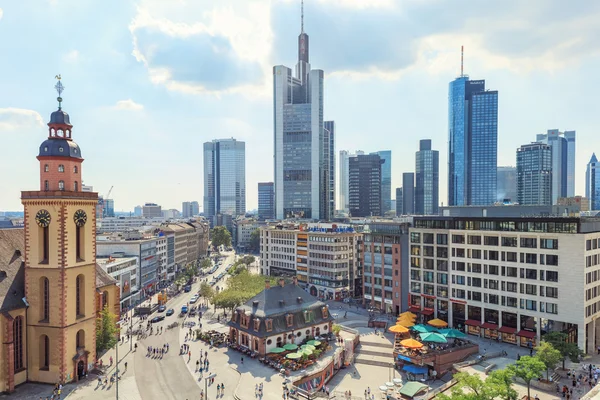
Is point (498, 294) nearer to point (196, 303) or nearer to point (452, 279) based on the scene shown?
point (452, 279)

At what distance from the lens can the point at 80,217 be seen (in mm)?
56625

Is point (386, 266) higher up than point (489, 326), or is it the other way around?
point (386, 266)

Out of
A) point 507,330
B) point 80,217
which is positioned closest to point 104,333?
point 80,217

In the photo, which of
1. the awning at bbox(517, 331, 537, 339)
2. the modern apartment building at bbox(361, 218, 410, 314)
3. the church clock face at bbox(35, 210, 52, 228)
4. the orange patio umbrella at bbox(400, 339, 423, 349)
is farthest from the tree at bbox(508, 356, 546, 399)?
the church clock face at bbox(35, 210, 52, 228)

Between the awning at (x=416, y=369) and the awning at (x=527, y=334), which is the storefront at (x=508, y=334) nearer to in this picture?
the awning at (x=527, y=334)

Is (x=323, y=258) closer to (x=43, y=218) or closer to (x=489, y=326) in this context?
(x=489, y=326)

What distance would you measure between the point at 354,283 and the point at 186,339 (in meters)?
60.4

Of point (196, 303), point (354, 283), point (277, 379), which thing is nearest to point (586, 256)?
point (277, 379)

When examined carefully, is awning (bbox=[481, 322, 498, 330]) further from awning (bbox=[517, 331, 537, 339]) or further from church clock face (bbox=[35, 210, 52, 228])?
church clock face (bbox=[35, 210, 52, 228])

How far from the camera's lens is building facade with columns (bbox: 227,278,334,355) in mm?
69500

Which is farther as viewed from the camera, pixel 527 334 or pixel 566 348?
pixel 527 334

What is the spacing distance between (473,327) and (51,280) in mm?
75529

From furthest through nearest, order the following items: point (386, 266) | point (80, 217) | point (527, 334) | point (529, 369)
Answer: point (386, 266)
point (527, 334)
point (80, 217)
point (529, 369)

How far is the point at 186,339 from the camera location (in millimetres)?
77938
